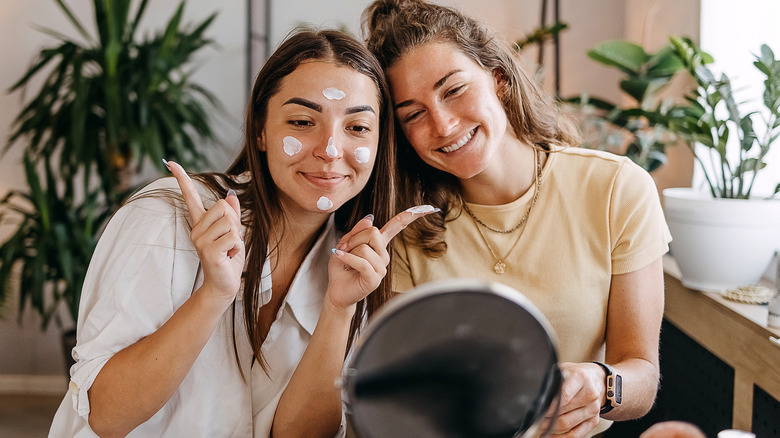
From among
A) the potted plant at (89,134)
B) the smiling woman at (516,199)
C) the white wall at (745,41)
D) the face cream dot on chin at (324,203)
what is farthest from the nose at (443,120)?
the potted plant at (89,134)

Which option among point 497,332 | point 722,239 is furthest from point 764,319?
point 497,332

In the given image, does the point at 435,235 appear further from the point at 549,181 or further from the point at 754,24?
the point at 754,24

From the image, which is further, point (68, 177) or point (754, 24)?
point (68, 177)

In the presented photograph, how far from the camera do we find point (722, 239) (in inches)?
51.1

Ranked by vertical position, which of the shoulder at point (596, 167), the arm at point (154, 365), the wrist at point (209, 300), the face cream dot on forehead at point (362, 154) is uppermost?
the face cream dot on forehead at point (362, 154)

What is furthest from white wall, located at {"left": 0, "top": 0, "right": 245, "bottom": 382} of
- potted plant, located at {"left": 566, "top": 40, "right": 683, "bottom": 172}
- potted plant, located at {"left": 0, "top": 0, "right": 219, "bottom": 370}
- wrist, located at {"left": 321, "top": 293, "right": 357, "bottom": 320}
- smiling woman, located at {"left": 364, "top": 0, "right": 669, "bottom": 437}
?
wrist, located at {"left": 321, "top": 293, "right": 357, "bottom": 320}

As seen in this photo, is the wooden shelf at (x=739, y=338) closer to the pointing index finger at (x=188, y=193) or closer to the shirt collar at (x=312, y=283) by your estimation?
the shirt collar at (x=312, y=283)

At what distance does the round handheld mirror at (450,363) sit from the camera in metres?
0.55

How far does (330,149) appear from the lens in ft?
3.38

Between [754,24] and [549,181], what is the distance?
81 cm

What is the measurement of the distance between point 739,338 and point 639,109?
2.60 feet

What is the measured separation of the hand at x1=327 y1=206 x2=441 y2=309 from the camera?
0.95 meters

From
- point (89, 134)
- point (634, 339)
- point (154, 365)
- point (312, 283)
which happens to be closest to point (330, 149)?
point (312, 283)

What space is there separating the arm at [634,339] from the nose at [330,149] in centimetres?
47
